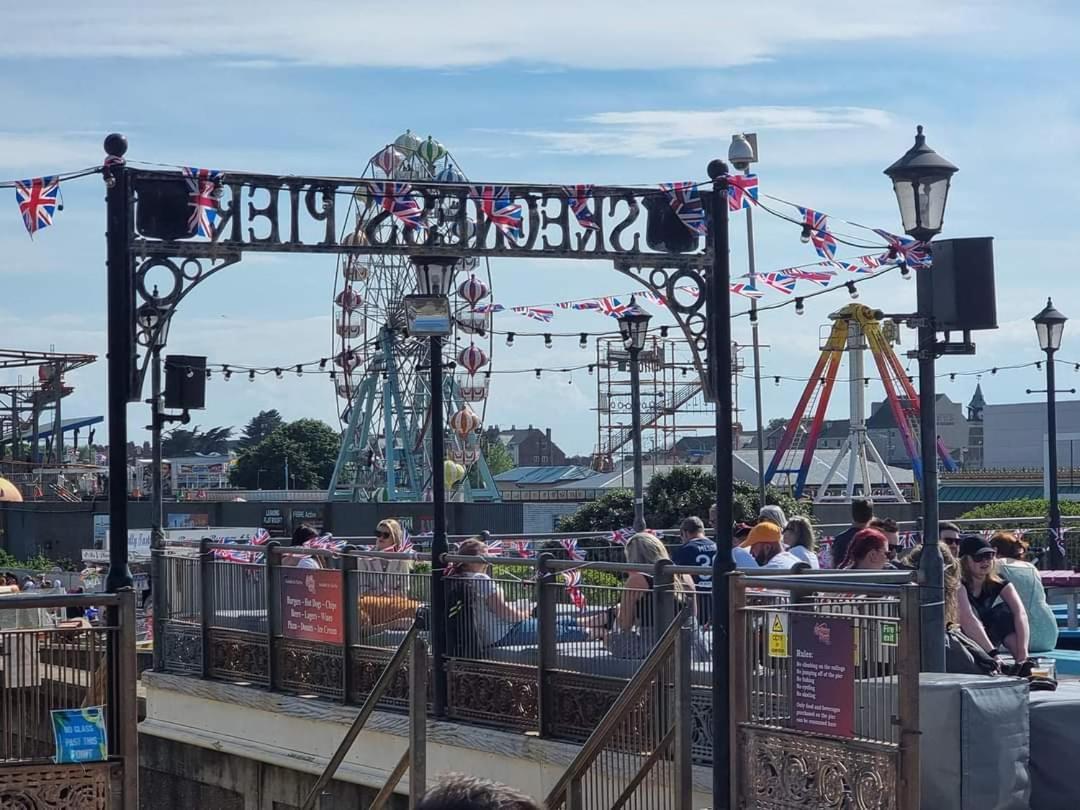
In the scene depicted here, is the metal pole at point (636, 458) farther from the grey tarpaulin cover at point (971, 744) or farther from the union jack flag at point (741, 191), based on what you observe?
the grey tarpaulin cover at point (971, 744)

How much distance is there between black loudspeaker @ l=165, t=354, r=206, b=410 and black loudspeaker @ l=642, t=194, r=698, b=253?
797 centimetres

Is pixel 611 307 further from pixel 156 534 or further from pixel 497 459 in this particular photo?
pixel 497 459

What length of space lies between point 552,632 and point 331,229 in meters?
3.17

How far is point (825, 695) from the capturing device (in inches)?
293

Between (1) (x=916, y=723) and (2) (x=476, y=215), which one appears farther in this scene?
(2) (x=476, y=215)

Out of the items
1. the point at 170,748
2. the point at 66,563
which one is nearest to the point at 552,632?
the point at 170,748

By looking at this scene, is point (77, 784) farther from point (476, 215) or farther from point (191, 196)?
point (476, 215)

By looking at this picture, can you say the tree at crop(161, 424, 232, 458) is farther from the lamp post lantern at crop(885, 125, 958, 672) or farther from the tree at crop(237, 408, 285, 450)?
the lamp post lantern at crop(885, 125, 958, 672)

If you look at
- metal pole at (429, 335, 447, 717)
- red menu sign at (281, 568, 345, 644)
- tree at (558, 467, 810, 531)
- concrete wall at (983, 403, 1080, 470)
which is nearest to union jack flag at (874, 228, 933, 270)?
metal pole at (429, 335, 447, 717)

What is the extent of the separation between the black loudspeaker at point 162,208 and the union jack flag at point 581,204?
2.57 meters

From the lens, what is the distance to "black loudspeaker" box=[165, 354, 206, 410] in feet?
55.1

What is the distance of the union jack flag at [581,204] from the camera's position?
10.4 m

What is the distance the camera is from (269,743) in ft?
44.3

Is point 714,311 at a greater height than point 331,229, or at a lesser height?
lesser
